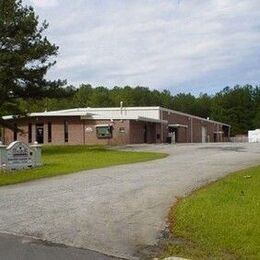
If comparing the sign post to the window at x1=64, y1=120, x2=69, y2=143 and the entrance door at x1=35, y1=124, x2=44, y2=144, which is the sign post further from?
the entrance door at x1=35, y1=124, x2=44, y2=144

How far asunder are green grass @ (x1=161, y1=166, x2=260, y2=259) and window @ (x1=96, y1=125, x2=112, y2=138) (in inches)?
1664

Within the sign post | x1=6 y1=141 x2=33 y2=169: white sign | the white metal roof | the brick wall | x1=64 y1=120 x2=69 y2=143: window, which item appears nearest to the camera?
the sign post

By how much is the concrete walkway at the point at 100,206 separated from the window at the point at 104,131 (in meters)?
36.0

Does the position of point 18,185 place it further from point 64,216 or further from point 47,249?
point 47,249

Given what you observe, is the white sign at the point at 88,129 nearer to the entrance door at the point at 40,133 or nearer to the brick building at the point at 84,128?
the brick building at the point at 84,128

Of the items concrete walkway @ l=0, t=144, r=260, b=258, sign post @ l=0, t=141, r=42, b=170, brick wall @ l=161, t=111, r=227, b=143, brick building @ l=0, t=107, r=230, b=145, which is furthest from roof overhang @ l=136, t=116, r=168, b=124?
concrete walkway @ l=0, t=144, r=260, b=258

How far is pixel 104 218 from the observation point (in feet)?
37.4

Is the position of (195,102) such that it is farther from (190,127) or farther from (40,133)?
(40,133)

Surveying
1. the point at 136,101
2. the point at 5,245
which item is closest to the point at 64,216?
the point at 5,245

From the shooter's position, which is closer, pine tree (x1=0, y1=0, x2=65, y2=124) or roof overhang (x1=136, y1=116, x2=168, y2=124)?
pine tree (x1=0, y1=0, x2=65, y2=124)

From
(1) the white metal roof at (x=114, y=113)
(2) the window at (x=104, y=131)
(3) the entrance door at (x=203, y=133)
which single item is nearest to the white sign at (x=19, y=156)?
(2) the window at (x=104, y=131)

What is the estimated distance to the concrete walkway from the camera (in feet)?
32.1

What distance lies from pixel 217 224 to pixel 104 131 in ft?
155

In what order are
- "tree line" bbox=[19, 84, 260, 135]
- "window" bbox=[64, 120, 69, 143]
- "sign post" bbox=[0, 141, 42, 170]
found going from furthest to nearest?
1. "tree line" bbox=[19, 84, 260, 135]
2. "window" bbox=[64, 120, 69, 143]
3. "sign post" bbox=[0, 141, 42, 170]
